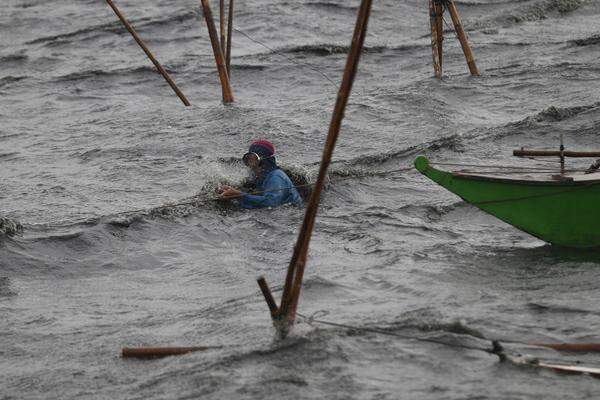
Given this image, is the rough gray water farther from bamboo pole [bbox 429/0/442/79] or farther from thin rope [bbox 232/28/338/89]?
bamboo pole [bbox 429/0/442/79]

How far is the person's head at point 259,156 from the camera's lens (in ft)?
37.2

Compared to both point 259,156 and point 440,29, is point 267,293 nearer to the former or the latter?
point 259,156

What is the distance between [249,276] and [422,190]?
3.85m

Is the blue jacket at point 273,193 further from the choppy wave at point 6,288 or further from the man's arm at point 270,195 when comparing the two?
the choppy wave at point 6,288

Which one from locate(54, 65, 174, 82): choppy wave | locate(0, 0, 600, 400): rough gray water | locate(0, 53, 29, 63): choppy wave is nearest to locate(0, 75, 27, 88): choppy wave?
locate(0, 0, 600, 400): rough gray water

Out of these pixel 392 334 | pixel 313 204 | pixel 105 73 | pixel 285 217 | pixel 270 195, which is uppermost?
pixel 313 204

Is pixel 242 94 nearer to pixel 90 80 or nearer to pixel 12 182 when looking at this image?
pixel 90 80

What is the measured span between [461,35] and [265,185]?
6381 millimetres

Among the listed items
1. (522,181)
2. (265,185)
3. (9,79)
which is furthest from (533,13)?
(522,181)

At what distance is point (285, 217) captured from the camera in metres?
11.4

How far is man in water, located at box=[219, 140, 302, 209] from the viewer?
11.4 meters

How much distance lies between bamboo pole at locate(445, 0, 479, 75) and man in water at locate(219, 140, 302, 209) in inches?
226

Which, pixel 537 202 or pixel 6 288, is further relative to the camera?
pixel 6 288

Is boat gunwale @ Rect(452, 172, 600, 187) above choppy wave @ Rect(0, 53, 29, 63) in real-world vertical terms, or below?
above
